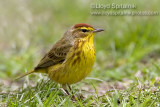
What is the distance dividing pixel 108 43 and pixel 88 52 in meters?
→ 3.31

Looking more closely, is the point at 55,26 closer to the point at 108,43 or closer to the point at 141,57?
the point at 108,43

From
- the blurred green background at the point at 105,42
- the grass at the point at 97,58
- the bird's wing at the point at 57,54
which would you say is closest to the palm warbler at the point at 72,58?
the bird's wing at the point at 57,54

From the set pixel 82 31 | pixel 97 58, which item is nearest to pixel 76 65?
pixel 82 31

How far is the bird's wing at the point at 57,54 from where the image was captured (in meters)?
5.84

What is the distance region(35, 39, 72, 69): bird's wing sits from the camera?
19.2ft

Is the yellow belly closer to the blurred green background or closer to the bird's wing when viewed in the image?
the bird's wing

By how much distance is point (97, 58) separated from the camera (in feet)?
27.4

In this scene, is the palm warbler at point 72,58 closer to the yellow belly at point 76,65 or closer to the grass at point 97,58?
the yellow belly at point 76,65

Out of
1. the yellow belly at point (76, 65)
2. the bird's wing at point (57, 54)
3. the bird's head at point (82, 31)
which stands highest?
the bird's head at point (82, 31)

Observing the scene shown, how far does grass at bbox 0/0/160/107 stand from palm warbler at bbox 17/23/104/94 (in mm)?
216

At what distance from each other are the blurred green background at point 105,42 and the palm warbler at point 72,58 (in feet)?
3.78

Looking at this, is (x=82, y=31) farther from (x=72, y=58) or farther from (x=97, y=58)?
(x=97, y=58)

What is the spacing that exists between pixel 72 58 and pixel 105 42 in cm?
349

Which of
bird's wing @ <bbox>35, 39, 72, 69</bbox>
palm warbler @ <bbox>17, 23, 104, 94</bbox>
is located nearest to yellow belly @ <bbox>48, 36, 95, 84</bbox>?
palm warbler @ <bbox>17, 23, 104, 94</bbox>
